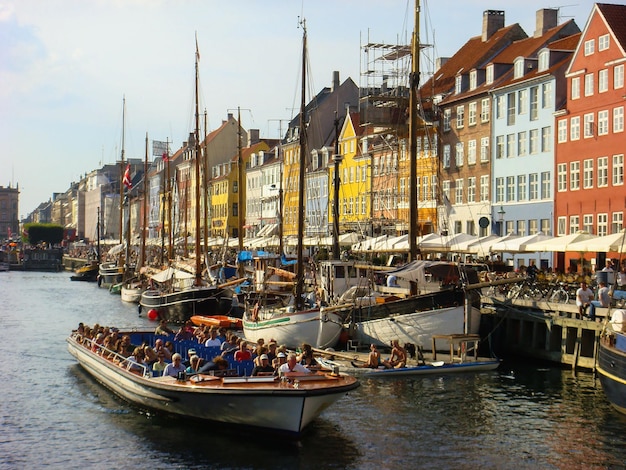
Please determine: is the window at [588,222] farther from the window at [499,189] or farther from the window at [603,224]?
the window at [499,189]

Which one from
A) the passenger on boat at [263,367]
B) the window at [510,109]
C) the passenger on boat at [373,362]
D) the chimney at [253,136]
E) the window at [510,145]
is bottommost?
the passenger on boat at [373,362]

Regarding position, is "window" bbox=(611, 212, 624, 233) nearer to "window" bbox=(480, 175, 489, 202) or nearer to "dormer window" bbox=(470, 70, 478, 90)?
"window" bbox=(480, 175, 489, 202)

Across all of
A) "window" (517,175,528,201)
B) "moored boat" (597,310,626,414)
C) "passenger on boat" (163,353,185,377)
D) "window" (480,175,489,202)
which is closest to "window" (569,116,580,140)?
"window" (517,175,528,201)

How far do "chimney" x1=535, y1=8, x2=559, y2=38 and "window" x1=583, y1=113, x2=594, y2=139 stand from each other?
544 inches

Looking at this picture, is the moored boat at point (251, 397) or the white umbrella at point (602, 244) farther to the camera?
the white umbrella at point (602, 244)

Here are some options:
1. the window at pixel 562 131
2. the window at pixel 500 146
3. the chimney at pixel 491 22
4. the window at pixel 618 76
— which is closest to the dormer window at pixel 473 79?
the window at pixel 500 146

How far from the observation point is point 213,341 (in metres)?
35.8

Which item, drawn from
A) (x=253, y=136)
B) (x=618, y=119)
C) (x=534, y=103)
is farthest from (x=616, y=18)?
(x=253, y=136)

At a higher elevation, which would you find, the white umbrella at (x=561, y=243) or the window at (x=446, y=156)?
the window at (x=446, y=156)

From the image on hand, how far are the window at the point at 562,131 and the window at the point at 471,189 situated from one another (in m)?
10.7

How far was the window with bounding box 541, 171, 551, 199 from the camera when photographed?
212 ft

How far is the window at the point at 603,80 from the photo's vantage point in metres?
58.3

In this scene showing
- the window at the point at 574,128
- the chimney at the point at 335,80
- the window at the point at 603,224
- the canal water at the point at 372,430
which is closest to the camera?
the canal water at the point at 372,430

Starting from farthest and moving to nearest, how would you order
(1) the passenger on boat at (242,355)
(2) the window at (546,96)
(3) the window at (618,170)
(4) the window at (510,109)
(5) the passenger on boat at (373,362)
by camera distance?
(4) the window at (510,109) → (2) the window at (546,96) → (3) the window at (618,170) → (5) the passenger on boat at (373,362) → (1) the passenger on boat at (242,355)
